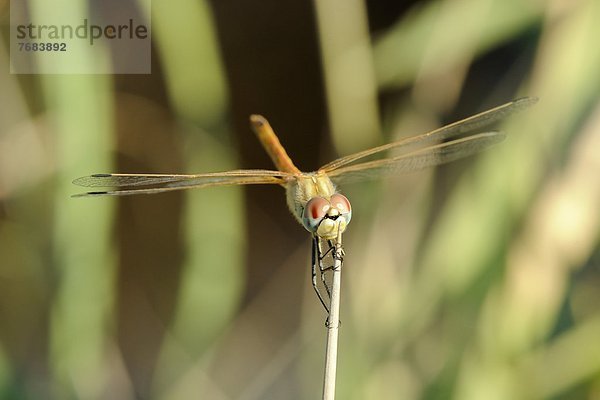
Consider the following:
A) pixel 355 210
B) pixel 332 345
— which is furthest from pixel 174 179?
pixel 355 210

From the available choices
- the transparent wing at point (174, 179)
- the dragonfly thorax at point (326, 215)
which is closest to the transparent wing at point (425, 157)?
the transparent wing at point (174, 179)

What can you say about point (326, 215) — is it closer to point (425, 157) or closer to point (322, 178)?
point (322, 178)

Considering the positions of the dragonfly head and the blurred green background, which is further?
the blurred green background

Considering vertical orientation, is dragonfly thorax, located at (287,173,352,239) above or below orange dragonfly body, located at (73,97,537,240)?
below

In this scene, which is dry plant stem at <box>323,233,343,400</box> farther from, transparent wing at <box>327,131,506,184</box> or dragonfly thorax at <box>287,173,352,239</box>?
transparent wing at <box>327,131,506,184</box>

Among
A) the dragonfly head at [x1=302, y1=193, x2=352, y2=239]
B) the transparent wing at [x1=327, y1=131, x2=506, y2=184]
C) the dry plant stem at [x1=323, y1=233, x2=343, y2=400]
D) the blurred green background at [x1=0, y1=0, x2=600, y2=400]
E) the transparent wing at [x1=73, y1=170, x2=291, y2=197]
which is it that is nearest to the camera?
the dry plant stem at [x1=323, y1=233, x2=343, y2=400]

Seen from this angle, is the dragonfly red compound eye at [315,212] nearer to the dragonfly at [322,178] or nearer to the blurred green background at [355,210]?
the dragonfly at [322,178]

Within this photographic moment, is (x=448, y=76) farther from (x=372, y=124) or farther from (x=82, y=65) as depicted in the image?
(x=82, y=65)

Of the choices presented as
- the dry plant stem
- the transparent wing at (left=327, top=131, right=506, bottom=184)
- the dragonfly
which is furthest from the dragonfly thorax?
the transparent wing at (left=327, top=131, right=506, bottom=184)

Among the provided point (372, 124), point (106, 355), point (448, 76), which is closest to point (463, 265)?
point (372, 124)
